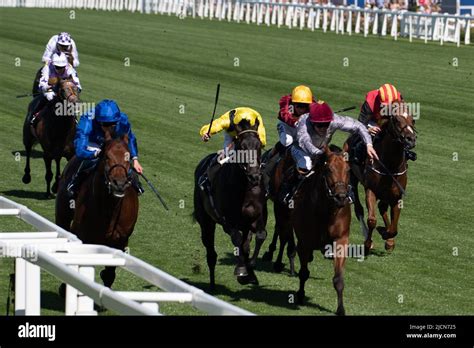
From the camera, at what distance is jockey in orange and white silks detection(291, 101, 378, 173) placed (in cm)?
1209

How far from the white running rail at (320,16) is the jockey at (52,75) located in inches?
824

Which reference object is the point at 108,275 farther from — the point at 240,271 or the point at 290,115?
the point at 290,115

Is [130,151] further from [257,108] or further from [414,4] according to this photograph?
[414,4]

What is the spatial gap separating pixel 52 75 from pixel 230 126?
7.12 metres

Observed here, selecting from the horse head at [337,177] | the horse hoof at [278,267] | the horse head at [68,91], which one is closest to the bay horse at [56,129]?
the horse head at [68,91]

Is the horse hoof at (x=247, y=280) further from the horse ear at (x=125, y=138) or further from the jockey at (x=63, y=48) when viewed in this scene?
the jockey at (x=63, y=48)

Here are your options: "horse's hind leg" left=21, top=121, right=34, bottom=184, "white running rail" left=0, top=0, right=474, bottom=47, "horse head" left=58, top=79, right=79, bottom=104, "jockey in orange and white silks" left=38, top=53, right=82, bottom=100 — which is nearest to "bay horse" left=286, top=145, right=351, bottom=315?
"horse head" left=58, top=79, right=79, bottom=104

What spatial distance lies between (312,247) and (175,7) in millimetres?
43915

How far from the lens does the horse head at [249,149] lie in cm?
1191

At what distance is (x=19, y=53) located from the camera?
38.8m

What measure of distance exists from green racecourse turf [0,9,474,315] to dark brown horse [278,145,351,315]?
504mm

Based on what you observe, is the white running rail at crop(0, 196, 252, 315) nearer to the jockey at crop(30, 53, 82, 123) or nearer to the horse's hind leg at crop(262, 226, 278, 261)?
the horse's hind leg at crop(262, 226, 278, 261)

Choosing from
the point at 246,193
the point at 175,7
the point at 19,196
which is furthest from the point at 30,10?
the point at 246,193
